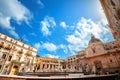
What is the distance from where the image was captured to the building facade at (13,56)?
26438mm

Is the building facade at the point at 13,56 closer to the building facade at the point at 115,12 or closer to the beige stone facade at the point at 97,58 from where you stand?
the beige stone facade at the point at 97,58

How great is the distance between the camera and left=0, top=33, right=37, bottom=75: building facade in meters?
26.4

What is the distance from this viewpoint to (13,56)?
28984 mm

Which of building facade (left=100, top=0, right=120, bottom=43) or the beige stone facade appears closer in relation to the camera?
building facade (left=100, top=0, right=120, bottom=43)

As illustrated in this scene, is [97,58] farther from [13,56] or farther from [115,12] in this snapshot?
[13,56]

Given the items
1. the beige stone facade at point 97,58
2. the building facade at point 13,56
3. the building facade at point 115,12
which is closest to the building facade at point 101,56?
the beige stone facade at point 97,58

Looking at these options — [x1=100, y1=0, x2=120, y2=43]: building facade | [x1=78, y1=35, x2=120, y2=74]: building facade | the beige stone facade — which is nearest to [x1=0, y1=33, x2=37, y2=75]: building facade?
the beige stone facade

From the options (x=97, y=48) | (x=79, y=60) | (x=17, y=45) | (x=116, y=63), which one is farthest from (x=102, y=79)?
(x=17, y=45)

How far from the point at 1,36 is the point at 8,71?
9.74 meters

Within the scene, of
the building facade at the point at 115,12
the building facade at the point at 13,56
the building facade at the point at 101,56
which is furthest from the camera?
the building facade at the point at 13,56

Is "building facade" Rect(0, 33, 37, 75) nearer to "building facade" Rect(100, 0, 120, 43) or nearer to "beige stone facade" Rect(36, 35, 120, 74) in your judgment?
"beige stone facade" Rect(36, 35, 120, 74)

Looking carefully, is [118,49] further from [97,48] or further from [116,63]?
[97,48]

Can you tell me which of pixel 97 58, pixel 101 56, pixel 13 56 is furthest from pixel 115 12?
pixel 13 56

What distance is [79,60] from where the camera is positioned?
33750mm
